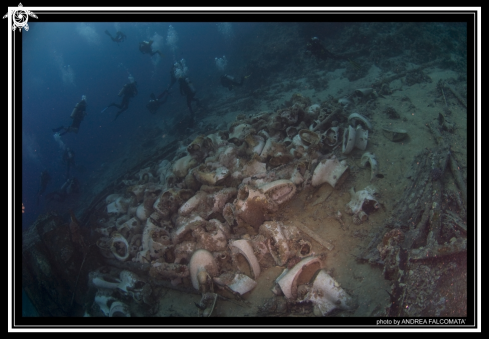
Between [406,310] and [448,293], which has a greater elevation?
[448,293]

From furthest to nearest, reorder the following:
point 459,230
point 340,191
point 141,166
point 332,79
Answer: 1. point 332,79
2. point 141,166
3. point 340,191
4. point 459,230

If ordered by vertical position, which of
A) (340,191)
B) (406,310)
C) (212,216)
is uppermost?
(340,191)

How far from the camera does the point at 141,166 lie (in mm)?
9852

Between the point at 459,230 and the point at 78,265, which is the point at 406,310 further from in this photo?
the point at 78,265

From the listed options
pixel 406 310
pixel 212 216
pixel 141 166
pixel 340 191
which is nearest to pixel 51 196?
pixel 141 166

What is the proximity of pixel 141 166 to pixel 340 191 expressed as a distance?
8.26m

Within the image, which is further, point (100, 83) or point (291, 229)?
point (100, 83)
